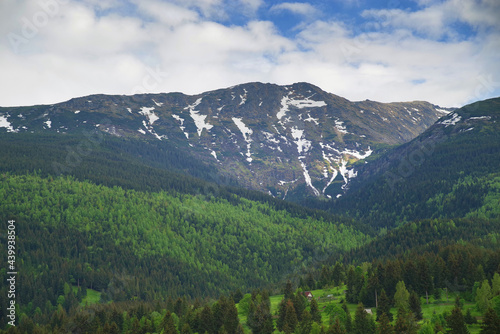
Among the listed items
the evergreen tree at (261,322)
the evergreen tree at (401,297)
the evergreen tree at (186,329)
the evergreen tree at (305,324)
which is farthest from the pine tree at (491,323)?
the evergreen tree at (186,329)

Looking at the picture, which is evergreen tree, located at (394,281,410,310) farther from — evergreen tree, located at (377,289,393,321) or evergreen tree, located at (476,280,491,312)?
evergreen tree, located at (476,280,491,312)

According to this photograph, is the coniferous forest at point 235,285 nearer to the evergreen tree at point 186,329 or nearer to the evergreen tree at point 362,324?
the evergreen tree at point 362,324

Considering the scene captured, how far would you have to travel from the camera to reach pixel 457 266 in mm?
99875

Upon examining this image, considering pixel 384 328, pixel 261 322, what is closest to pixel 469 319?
pixel 384 328

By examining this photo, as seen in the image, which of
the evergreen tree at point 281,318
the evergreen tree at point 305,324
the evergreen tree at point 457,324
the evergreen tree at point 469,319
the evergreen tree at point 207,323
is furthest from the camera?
the evergreen tree at point 207,323

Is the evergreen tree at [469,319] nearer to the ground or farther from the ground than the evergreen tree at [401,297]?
nearer to the ground

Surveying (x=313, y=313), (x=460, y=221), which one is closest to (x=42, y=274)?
(x=313, y=313)

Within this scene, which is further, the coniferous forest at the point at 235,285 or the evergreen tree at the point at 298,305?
the evergreen tree at the point at 298,305

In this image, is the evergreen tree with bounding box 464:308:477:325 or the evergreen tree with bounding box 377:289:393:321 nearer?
the evergreen tree with bounding box 464:308:477:325

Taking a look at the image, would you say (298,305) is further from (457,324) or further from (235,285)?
(235,285)

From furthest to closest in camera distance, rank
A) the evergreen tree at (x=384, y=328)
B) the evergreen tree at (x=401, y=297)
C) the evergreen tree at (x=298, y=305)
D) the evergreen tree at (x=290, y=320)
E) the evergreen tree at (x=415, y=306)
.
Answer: the evergreen tree at (x=298, y=305) < the evergreen tree at (x=401, y=297) < the evergreen tree at (x=415, y=306) < the evergreen tree at (x=290, y=320) < the evergreen tree at (x=384, y=328)

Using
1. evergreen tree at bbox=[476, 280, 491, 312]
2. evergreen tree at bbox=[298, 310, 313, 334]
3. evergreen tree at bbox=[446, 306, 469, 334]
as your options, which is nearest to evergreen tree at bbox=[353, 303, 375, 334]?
evergreen tree at bbox=[298, 310, 313, 334]

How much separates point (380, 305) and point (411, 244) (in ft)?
281

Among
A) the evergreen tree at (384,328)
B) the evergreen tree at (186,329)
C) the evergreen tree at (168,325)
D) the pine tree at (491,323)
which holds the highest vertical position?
the pine tree at (491,323)
